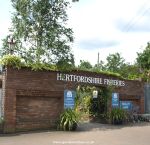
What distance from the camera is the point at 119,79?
82.8ft

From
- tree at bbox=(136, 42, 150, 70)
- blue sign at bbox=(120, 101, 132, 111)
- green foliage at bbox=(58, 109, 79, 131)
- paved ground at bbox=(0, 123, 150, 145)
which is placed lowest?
paved ground at bbox=(0, 123, 150, 145)

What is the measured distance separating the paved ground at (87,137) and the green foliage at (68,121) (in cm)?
42

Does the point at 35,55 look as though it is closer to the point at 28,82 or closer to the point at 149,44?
the point at 28,82

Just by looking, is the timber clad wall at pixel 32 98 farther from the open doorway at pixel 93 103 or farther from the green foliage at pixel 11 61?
the open doorway at pixel 93 103

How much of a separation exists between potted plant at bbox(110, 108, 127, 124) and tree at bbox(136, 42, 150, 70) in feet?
50.2

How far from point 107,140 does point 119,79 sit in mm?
8498

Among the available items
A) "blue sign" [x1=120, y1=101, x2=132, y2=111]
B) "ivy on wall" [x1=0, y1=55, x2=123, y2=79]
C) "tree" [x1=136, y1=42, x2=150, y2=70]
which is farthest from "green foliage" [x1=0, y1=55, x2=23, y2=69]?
"tree" [x1=136, y1=42, x2=150, y2=70]

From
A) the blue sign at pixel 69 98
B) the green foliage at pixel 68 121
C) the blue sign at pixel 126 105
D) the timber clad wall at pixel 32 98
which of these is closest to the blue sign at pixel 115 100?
the blue sign at pixel 126 105

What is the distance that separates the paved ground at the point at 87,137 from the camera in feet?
53.7

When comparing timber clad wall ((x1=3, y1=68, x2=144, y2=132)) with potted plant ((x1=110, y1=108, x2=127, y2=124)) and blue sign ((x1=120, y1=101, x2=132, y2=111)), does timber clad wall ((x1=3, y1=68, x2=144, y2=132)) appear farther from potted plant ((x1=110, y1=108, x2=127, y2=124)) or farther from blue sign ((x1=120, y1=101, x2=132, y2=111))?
blue sign ((x1=120, y1=101, x2=132, y2=111))

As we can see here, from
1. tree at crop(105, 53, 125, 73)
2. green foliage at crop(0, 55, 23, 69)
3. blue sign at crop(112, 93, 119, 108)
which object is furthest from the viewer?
tree at crop(105, 53, 125, 73)

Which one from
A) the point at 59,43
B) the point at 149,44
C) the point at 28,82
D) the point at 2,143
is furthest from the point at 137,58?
the point at 2,143

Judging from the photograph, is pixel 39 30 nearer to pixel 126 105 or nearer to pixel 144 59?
pixel 126 105

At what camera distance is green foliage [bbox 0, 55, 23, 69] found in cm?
1912
